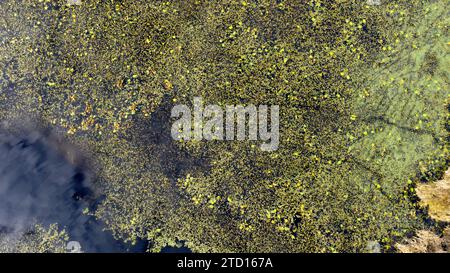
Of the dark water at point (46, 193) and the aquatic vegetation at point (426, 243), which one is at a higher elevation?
the dark water at point (46, 193)

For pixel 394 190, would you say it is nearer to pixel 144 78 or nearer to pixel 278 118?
pixel 278 118

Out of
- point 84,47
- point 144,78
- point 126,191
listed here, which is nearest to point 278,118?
point 144,78

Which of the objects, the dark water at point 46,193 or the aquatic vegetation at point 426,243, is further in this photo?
the dark water at point 46,193

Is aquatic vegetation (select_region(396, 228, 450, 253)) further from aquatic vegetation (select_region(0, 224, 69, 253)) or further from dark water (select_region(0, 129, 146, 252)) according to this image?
aquatic vegetation (select_region(0, 224, 69, 253))

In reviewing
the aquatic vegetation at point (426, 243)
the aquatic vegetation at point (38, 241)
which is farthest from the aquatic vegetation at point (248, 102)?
the aquatic vegetation at point (38, 241)

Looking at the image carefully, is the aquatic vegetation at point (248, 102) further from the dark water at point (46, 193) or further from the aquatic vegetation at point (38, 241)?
the aquatic vegetation at point (38, 241)

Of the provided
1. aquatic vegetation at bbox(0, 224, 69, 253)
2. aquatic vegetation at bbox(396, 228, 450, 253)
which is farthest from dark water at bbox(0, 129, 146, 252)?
aquatic vegetation at bbox(396, 228, 450, 253)
